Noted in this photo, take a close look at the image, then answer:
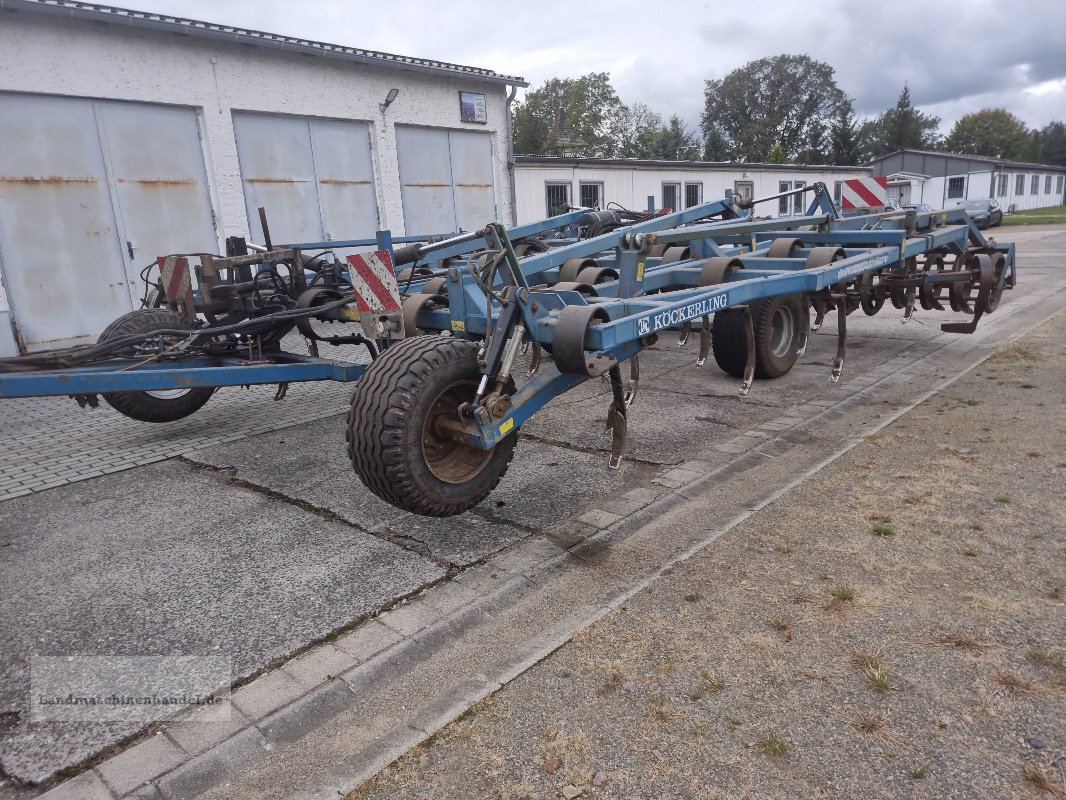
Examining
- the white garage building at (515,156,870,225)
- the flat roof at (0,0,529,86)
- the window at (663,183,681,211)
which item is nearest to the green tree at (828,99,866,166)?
the white garage building at (515,156,870,225)

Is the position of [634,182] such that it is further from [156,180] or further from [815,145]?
[815,145]

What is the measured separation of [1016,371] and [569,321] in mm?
5340

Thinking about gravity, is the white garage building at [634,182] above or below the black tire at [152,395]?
above

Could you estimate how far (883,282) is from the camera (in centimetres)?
752

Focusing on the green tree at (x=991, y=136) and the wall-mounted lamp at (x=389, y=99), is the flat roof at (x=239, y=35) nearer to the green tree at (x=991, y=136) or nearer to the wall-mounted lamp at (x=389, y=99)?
the wall-mounted lamp at (x=389, y=99)

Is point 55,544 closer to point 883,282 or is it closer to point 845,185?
point 883,282

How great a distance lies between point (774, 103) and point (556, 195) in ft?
214

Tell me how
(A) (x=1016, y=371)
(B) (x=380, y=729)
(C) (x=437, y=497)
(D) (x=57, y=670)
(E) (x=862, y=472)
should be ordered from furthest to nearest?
(A) (x=1016, y=371)
(E) (x=862, y=472)
(C) (x=437, y=497)
(D) (x=57, y=670)
(B) (x=380, y=729)

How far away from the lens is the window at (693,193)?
24109 mm

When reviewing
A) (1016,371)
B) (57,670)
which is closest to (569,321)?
(57,670)

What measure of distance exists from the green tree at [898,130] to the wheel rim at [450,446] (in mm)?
75051

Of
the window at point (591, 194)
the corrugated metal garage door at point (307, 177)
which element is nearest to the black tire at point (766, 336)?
the corrugated metal garage door at point (307, 177)

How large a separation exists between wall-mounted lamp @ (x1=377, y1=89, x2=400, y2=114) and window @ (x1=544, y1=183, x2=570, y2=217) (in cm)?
661

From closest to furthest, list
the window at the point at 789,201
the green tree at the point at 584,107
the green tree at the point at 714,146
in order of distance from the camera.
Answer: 1. the window at the point at 789,201
2. the green tree at the point at 714,146
3. the green tree at the point at 584,107
